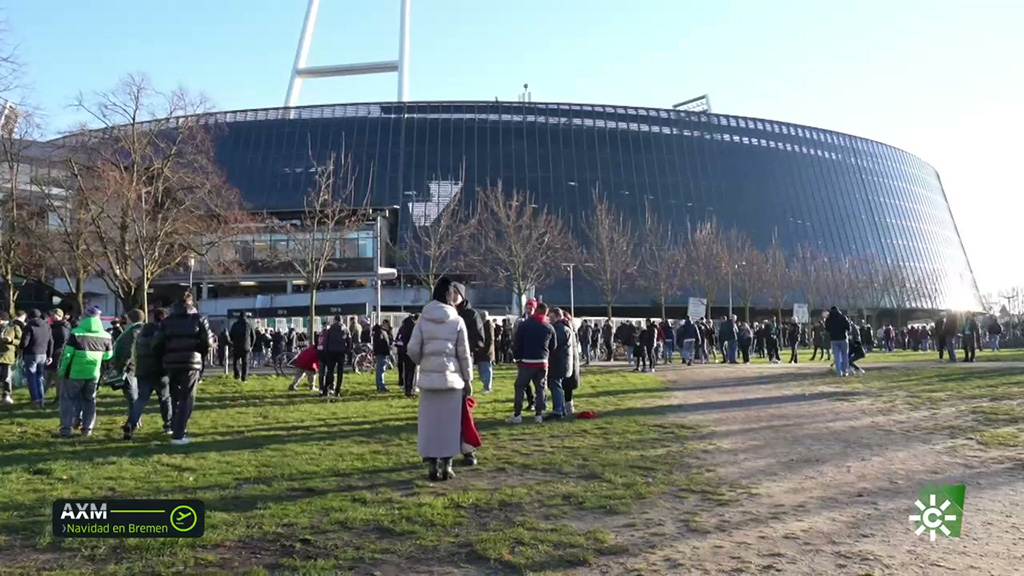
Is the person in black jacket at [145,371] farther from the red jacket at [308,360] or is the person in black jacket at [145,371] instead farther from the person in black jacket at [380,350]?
the person in black jacket at [380,350]

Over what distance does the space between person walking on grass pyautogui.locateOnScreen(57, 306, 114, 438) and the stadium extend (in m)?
48.8

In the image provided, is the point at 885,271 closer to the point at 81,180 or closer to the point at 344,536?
the point at 81,180

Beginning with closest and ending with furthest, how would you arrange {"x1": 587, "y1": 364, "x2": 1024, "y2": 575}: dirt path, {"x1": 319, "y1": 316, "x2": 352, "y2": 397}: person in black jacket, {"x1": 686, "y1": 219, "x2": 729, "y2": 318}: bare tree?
1. {"x1": 587, "y1": 364, "x2": 1024, "y2": 575}: dirt path
2. {"x1": 319, "y1": 316, "x2": 352, "y2": 397}: person in black jacket
3. {"x1": 686, "y1": 219, "x2": 729, "y2": 318}: bare tree

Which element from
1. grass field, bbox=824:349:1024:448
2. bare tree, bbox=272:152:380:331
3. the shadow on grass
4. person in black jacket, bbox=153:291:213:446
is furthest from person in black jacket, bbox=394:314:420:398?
grass field, bbox=824:349:1024:448

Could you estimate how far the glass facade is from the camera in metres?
68.1

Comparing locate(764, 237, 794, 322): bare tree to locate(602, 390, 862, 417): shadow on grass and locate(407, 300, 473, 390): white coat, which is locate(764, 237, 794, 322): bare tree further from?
locate(407, 300, 473, 390): white coat

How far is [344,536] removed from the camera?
17.4 feet

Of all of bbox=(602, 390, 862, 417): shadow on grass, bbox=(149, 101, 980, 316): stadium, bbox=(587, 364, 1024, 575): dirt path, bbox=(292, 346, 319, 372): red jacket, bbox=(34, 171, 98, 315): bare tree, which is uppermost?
bbox=(149, 101, 980, 316): stadium

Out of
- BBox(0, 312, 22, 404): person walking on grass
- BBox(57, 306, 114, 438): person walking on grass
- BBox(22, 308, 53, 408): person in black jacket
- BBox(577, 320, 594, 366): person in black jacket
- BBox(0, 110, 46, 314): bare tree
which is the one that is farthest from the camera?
BBox(577, 320, 594, 366): person in black jacket

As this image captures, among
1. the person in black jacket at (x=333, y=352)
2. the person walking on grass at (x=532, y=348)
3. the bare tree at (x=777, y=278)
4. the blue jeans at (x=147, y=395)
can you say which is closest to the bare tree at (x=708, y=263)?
the bare tree at (x=777, y=278)

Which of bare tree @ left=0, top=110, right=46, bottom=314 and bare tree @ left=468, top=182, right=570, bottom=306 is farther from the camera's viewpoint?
bare tree @ left=468, top=182, right=570, bottom=306

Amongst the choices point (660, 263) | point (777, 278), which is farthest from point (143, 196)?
point (777, 278)

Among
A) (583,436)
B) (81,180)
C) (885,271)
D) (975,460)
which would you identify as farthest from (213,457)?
(885,271)

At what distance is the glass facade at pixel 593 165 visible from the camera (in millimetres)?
68125
